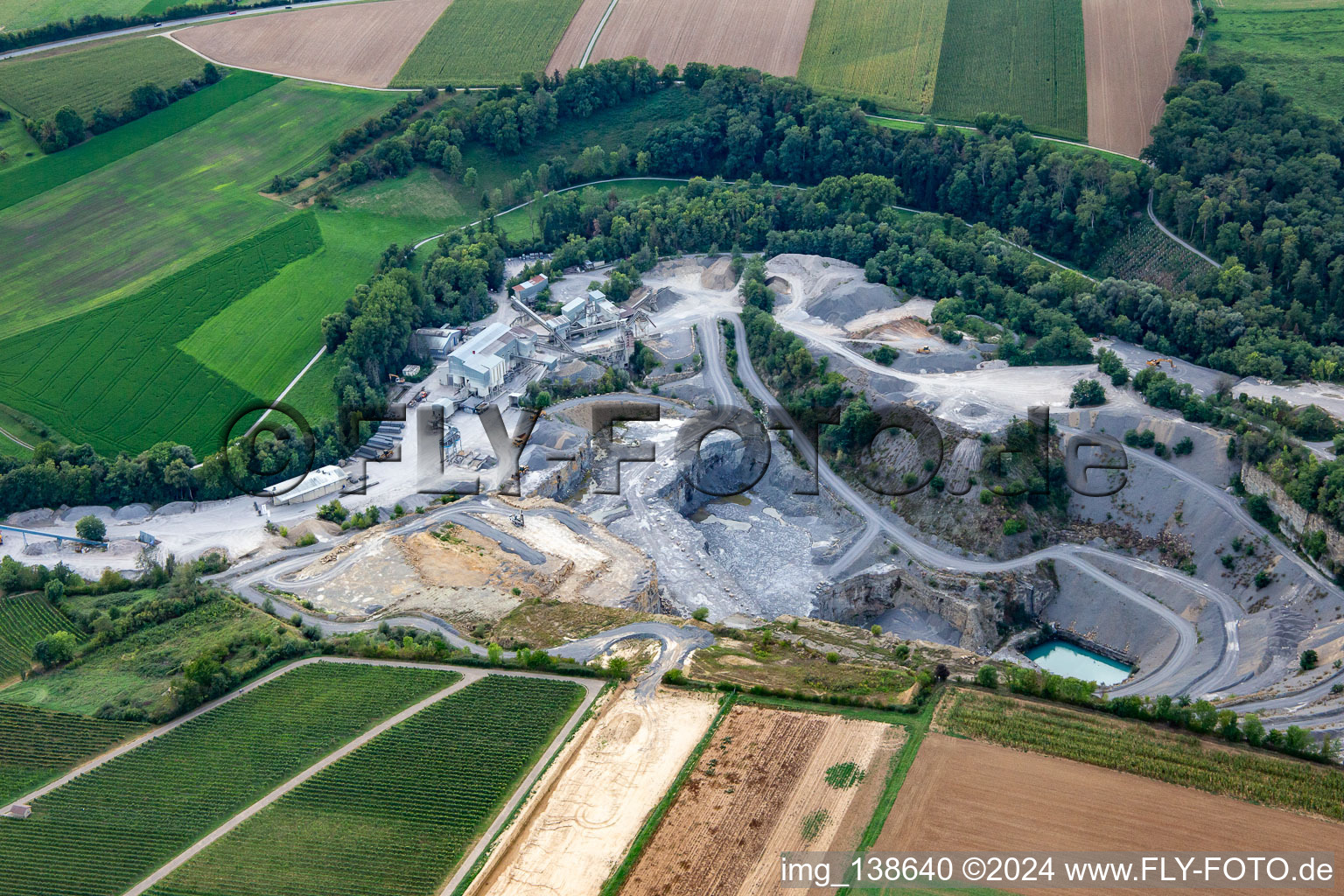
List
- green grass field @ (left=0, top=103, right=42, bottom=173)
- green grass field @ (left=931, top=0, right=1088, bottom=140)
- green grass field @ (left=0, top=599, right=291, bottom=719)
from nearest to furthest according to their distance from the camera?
green grass field @ (left=0, top=599, right=291, bottom=719)
green grass field @ (left=0, top=103, right=42, bottom=173)
green grass field @ (left=931, top=0, right=1088, bottom=140)

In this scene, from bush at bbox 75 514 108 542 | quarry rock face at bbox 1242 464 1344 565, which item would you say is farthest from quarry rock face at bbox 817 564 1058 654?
bush at bbox 75 514 108 542

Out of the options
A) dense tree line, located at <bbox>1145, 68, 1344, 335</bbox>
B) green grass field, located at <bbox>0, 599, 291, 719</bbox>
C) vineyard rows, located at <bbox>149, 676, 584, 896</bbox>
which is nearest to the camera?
vineyard rows, located at <bbox>149, 676, 584, 896</bbox>

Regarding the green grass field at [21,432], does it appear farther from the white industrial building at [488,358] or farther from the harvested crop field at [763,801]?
the harvested crop field at [763,801]

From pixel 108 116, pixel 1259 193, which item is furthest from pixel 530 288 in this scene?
pixel 1259 193

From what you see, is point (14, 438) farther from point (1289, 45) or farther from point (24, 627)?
point (1289, 45)

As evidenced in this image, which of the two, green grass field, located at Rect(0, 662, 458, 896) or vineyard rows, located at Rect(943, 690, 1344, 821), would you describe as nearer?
green grass field, located at Rect(0, 662, 458, 896)

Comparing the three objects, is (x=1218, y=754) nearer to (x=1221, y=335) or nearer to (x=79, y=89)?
(x=1221, y=335)

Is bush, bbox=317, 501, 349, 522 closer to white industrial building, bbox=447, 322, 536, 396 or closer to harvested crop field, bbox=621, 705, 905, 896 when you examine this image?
white industrial building, bbox=447, 322, 536, 396
